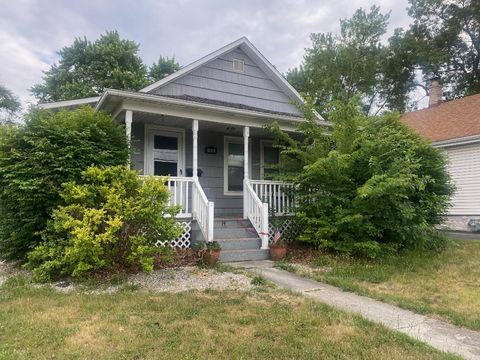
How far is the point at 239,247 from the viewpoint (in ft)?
24.8

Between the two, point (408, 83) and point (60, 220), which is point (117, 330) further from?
point (408, 83)

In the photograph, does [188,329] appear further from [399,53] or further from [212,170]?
[399,53]

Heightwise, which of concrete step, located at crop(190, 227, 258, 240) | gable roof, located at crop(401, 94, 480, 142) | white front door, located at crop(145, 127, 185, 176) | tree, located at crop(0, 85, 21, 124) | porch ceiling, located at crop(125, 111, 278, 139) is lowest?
concrete step, located at crop(190, 227, 258, 240)

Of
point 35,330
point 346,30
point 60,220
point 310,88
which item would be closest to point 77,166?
point 60,220

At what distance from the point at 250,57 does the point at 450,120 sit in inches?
348

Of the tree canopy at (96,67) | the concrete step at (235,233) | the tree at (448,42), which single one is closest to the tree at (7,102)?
the tree canopy at (96,67)

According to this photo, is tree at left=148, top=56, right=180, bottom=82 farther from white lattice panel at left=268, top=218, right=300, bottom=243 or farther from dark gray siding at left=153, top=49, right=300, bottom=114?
white lattice panel at left=268, top=218, right=300, bottom=243

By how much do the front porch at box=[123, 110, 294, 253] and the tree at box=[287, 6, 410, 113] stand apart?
15.3m

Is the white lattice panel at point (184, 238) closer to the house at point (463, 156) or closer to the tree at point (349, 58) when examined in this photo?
the house at point (463, 156)

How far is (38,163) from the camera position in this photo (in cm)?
586

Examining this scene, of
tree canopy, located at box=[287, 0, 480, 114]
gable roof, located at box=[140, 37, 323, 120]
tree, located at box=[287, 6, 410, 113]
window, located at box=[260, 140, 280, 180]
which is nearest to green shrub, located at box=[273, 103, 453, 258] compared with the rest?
window, located at box=[260, 140, 280, 180]

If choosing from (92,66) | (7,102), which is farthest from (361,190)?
(7,102)

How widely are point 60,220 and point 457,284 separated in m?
6.33

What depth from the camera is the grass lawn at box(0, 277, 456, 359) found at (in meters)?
3.08
